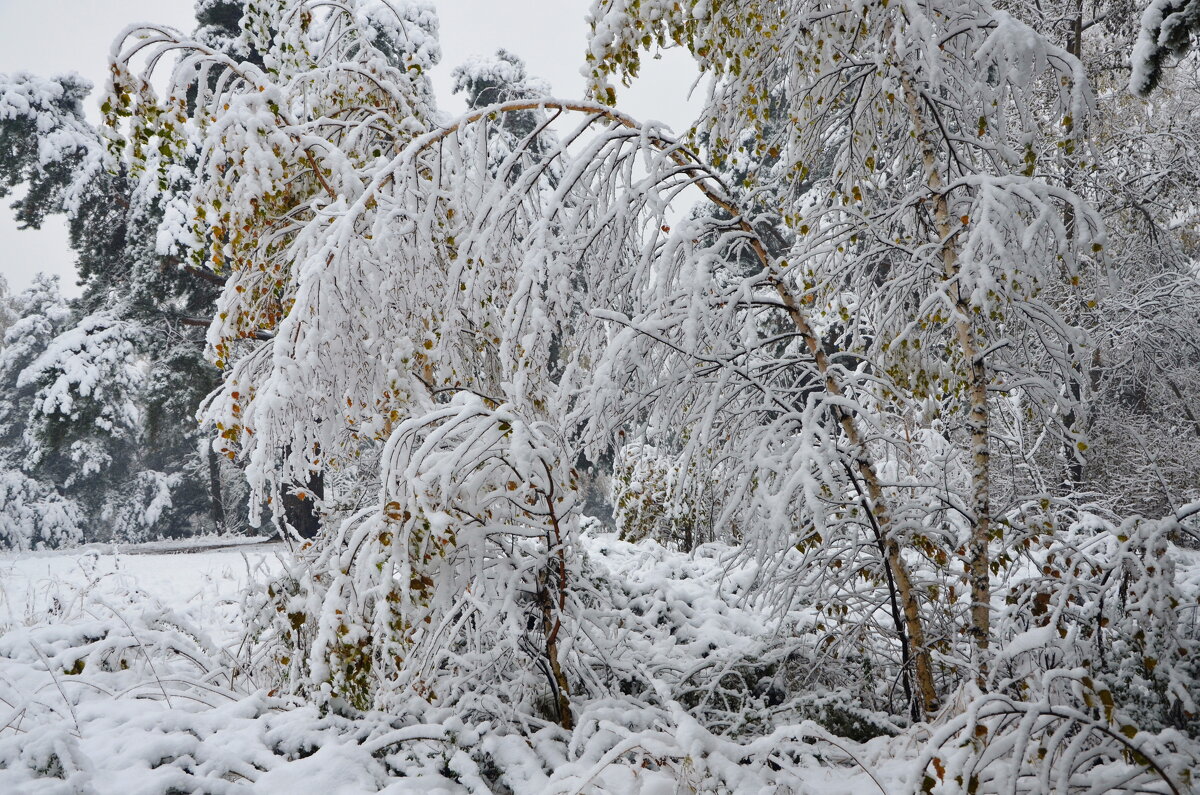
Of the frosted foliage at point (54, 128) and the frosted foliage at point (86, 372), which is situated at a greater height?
the frosted foliage at point (54, 128)

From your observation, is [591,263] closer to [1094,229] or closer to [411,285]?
[411,285]

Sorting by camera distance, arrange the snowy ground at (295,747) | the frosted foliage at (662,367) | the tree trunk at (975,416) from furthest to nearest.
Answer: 1. the tree trunk at (975,416)
2. the frosted foliage at (662,367)
3. the snowy ground at (295,747)

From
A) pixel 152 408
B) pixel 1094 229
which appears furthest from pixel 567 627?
pixel 152 408

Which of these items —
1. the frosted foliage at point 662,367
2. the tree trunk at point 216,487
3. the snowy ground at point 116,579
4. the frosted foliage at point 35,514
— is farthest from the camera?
the frosted foliage at point 35,514

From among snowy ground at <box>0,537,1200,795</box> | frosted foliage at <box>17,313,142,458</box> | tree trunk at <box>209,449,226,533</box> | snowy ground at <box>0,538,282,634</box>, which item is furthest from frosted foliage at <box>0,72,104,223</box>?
snowy ground at <box>0,537,1200,795</box>

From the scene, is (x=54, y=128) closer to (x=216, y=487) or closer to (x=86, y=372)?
(x=86, y=372)

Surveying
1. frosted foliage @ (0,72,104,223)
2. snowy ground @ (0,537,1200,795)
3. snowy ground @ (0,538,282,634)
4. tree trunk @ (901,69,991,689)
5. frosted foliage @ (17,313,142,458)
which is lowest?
snowy ground @ (0,538,282,634)

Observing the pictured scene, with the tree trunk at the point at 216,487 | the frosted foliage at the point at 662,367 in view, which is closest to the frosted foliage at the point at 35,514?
the tree trunk at the point at 216,487

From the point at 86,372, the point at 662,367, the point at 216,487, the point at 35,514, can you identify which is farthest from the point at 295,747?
the point at 35,514

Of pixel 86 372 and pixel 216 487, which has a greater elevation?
pixel 86 372

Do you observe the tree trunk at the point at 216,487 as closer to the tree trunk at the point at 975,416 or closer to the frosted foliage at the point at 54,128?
the frosted foliage at the point at 54,128

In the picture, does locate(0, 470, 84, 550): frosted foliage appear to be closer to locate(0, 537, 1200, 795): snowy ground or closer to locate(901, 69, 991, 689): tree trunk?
locate(0, 537, 1200, 795): snowy ground

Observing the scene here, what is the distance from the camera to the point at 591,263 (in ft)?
8.82

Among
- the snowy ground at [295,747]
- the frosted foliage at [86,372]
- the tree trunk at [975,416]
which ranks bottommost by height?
the snowy ground at [295,747]
